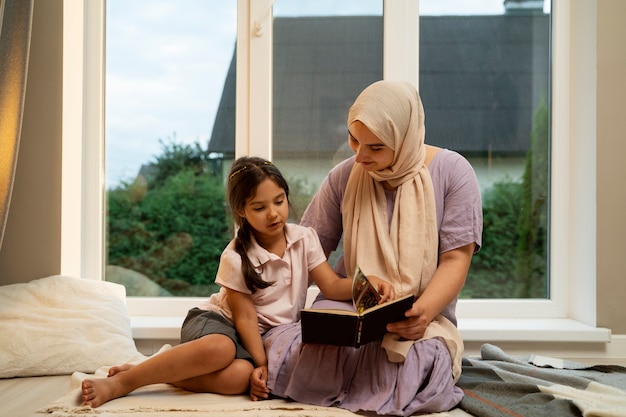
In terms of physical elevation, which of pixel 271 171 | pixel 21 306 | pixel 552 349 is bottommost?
pixel 552 349

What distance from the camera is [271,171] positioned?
216 centimetres

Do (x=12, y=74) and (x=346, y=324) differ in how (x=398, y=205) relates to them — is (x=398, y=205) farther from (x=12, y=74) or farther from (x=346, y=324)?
(x=12, y=74)

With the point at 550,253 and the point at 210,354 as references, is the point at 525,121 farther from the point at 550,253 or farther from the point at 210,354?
the point at 210,354

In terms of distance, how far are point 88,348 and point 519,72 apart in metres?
2.12

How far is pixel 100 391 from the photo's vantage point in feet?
6.36

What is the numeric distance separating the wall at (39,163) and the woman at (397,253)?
45.4 inches

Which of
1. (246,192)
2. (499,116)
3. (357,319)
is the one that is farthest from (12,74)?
(499,116)

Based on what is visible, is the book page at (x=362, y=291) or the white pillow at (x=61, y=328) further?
the white pillow at (x=61, y=328)

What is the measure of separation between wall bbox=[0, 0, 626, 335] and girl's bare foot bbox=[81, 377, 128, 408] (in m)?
0.97

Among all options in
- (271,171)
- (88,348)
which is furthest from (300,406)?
(88,348)

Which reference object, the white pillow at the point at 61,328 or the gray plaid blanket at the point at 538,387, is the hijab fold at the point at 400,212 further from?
the white pillow at the point at 61,328

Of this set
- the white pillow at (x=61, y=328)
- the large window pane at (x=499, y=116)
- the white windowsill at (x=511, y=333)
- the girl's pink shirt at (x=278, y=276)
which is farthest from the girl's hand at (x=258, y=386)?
the large window pane at (x=499, y=116)

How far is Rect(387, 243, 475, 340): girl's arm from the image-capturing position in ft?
6.48

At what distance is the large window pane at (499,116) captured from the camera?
3080 millimetres
